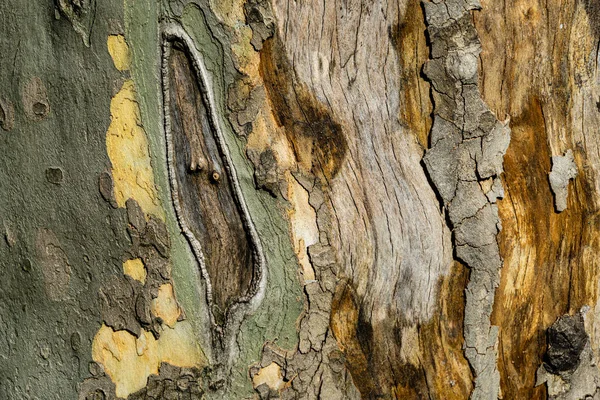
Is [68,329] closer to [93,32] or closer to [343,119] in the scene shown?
[93,32]

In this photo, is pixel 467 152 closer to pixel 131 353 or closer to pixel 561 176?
pixel 561 176

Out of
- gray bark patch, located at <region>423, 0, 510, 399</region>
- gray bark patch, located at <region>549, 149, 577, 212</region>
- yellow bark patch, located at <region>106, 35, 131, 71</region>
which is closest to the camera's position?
yellow bark patch, located at <region>106, 35, 131, 71</region>

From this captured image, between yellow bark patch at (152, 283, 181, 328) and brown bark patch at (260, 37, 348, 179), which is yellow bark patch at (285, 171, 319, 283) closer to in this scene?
brown bark patch at (260, 37, 348, 179)

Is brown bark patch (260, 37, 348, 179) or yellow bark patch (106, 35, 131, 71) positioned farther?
brown bark patch (260, 37, 348, 179)

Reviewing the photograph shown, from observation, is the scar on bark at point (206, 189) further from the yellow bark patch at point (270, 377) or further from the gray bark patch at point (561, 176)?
the gray bark patch at point (561, 176)

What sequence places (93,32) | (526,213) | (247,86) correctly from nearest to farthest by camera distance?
(93,32), (247,86), (526,213)

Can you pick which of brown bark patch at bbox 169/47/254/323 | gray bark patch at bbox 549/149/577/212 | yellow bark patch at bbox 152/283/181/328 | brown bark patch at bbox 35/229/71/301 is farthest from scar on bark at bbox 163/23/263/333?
gray bark patch at bbox 549/149/577/212

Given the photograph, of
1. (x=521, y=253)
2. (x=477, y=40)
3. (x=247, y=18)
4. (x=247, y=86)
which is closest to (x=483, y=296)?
(x=521, y=253)
